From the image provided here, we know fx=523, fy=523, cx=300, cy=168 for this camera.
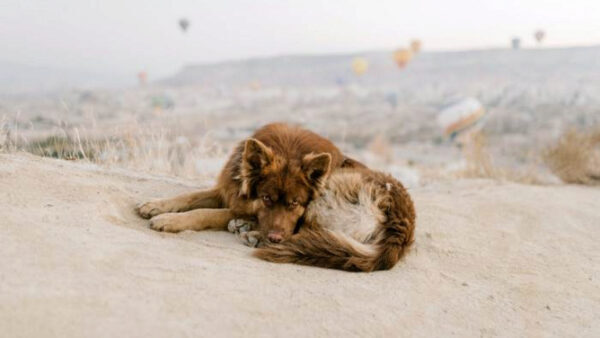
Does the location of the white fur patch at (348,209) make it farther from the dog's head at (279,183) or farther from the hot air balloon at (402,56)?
the hot air balloon at (402,56)

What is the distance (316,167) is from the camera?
450cm

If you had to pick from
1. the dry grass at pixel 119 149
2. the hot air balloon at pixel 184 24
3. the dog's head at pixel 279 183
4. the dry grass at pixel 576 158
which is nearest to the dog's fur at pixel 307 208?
the dog's head at pixel 279 183

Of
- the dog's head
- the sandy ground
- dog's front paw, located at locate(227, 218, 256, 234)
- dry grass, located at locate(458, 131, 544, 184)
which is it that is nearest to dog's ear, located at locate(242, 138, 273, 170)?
the dog's head

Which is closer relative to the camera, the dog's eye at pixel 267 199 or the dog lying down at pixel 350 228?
the dog lying down at pixel 350 228

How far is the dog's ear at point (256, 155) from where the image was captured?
434 cm

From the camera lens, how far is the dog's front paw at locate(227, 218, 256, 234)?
4.64 meters

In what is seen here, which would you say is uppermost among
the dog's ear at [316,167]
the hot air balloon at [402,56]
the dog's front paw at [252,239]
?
the dog's ear at [316,167]

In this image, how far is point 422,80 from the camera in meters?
102

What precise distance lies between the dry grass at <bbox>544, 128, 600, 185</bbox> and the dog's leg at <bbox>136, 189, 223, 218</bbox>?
761cm

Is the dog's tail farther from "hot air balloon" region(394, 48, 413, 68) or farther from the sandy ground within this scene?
"hot air balloon" region(394, 48, 413, 68)

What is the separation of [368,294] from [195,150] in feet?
20.4

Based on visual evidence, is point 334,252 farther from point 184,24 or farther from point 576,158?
point 184,24

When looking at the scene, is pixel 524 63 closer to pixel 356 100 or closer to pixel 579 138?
pixel 356 100

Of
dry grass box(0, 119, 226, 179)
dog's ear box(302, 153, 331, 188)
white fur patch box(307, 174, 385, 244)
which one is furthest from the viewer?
dry grass box(0, 119, 226, 179)
